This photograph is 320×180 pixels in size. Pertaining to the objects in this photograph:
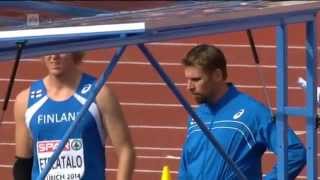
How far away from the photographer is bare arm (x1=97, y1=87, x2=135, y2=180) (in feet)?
17.4

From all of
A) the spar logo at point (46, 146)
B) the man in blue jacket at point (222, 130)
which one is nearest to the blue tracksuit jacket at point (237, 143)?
the man in blue jacket at point (222, 130)

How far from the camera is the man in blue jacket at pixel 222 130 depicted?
5055mm

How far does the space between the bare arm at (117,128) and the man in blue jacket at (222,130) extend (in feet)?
0.94

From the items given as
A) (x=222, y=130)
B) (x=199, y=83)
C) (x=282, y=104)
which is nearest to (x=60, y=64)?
(x=199, y=83)

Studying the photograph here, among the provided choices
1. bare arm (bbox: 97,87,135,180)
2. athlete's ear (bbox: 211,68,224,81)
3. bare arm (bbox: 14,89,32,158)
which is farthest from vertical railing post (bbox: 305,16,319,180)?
bare arm (bbox: 14,89,32,158)

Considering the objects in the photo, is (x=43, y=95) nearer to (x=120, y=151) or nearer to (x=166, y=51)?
(x=120, y=151)

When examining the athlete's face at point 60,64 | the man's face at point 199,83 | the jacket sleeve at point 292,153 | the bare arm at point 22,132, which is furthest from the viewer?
the bare arm at point 22,132

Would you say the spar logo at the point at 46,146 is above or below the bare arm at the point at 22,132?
below

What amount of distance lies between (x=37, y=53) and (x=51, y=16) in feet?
4.06

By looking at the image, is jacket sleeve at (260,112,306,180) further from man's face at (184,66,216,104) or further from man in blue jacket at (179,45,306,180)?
man's face at (184,66,216,104)

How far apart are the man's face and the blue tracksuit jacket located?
121mm

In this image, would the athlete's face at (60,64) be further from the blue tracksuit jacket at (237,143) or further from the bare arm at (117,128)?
the blue tracksuit jacket at (237,143)

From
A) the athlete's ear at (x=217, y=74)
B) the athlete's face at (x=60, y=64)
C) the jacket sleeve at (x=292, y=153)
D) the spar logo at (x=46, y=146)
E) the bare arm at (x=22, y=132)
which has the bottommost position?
the jacket sleeve at (x=292, y=153)

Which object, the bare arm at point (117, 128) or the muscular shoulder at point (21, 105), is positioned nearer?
the bare arm at point (117, 128)
